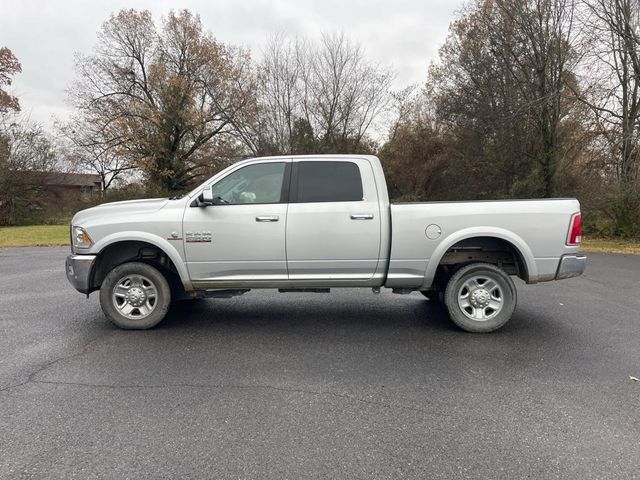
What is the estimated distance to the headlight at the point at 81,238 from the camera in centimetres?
478

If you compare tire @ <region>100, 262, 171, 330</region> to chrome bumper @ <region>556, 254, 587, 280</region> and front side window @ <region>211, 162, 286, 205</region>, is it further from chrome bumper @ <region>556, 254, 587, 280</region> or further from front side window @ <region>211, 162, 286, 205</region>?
chrome bumper @ <region>556, 254, 587, 280</region>

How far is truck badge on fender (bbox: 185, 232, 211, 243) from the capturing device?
473 cm

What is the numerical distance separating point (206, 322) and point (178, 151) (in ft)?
93.2

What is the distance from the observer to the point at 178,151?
3105 cm

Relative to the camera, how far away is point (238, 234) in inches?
187

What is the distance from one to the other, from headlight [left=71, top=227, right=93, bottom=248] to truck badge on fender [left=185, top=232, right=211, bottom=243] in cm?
115

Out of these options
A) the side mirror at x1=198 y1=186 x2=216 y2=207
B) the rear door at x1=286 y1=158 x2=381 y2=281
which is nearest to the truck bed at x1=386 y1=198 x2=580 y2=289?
the rear door at x1=286 y1=158 x2=381 y2=281

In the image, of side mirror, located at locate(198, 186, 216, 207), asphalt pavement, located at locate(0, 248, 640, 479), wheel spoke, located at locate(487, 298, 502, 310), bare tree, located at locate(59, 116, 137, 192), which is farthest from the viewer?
bare tree, located at locate(59, 116, 137, 192)

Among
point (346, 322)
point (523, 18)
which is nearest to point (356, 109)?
point (523, 18)

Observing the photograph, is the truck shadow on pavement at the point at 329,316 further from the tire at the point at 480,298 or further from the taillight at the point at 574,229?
the taillight at the point at 574,229

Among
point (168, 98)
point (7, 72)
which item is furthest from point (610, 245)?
point (7, 72)

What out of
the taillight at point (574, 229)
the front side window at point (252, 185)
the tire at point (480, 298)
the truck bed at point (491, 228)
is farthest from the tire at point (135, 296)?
the taillight at point (574, 229)

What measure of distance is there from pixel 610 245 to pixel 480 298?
12928 millimetres

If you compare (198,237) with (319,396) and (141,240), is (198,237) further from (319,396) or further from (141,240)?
(319,396)
